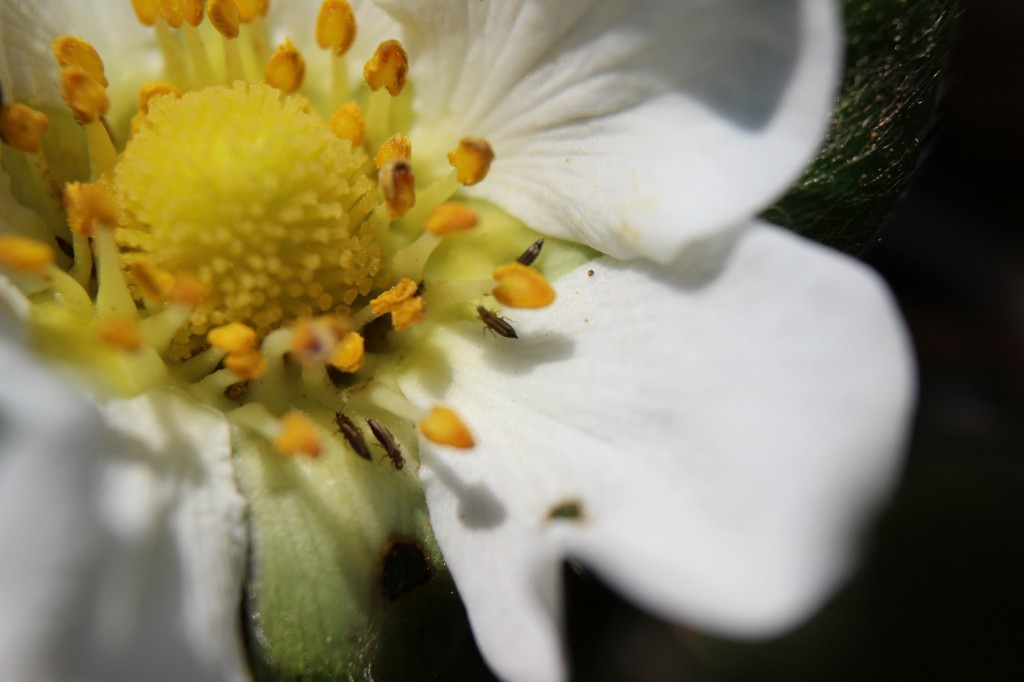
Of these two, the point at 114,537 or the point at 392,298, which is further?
the point at 392,298

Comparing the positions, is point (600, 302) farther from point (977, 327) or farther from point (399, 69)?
point (977, 327)

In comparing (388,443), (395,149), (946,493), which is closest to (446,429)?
(388,443)

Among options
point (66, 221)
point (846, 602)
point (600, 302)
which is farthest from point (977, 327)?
point (66, 221)

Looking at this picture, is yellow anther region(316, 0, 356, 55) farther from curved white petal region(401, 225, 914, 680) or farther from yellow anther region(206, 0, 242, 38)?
curved white petal region(401, 225, 914, 680)

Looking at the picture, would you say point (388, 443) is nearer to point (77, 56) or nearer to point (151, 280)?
point (151, 280)

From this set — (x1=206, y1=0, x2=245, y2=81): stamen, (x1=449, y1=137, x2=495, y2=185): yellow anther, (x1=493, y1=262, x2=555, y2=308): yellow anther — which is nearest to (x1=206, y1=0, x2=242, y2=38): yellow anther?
(x1=206, y1=0, x2=245, y2=81): stamen

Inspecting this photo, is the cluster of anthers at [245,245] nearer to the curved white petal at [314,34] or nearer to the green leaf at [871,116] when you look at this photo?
the curved white petal at [314,34]
